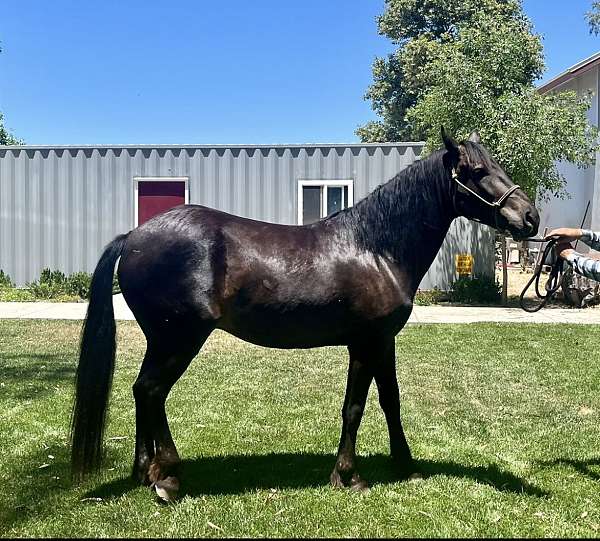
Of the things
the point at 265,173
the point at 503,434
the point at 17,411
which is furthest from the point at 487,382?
the point at 265,173

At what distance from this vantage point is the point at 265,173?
1223 centimetres

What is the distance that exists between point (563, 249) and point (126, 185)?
10.6 meters

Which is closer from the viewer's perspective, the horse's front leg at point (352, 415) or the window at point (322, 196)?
the horse's front leg at point (352, 415)

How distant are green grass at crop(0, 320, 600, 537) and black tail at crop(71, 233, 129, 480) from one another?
269 mm

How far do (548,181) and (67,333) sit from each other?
28.4 ft

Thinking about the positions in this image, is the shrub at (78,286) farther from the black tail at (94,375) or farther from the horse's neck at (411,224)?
the horse's neck at (411,224)

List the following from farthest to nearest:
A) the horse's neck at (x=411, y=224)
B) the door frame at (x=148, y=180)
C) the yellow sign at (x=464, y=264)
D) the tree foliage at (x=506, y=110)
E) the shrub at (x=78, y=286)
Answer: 1. the door frame at (x=148, y=180)
2. the shrub at (x=78, y=286)
3. the yellow sign at (x=464, y=264)
4. the tree foliage at (x=506, y=110)
5. the horse's neck at (x=411, y=224)

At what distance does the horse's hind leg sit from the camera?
3002mm

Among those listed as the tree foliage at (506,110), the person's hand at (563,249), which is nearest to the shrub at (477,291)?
the tree foliage at (506,110)

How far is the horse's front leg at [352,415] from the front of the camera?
322 cm

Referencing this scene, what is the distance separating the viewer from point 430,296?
11.9 m

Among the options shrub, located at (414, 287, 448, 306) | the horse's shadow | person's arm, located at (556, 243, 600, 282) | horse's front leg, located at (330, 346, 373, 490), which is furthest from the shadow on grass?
shrub, located at (414, 287, 448, 306)

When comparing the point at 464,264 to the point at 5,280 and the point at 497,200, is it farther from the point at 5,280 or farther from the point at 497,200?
the point at 5,280

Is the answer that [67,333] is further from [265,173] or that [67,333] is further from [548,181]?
[548,181]
